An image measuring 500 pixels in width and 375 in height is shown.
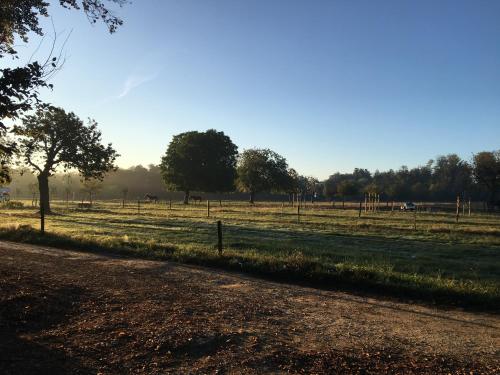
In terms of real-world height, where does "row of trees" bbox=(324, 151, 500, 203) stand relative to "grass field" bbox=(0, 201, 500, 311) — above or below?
above

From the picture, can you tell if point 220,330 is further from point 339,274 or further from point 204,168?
point 204,168

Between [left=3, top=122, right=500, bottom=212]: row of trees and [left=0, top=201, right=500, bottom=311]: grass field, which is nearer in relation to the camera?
[left=0, top=201, right=500, bottom=311]: grass field

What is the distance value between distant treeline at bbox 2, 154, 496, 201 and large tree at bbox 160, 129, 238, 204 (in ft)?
34.3

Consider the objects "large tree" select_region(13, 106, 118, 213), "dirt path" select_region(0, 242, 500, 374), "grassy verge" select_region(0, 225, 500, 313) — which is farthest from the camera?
"large tree" select_region(13, 106, 118, 213)

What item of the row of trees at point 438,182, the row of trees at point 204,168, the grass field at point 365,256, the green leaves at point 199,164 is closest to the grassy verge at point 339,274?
the grass field at point 365,256

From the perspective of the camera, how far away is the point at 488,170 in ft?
250

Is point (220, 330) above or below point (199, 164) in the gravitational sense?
below

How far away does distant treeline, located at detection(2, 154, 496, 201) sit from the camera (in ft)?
299

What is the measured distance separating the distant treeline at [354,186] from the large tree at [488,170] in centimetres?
266

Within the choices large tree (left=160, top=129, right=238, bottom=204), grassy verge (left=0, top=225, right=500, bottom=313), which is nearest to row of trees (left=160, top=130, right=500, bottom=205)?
large tree (left=160, top=129, right=238, bottom=204)

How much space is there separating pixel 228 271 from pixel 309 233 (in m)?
14.0

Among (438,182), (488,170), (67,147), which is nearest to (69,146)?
(67,147)

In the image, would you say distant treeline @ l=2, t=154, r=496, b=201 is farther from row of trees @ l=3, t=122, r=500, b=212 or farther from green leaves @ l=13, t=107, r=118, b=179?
green leaves @ l=13, t=107, r=118, b=179

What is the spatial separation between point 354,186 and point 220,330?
7368cm
